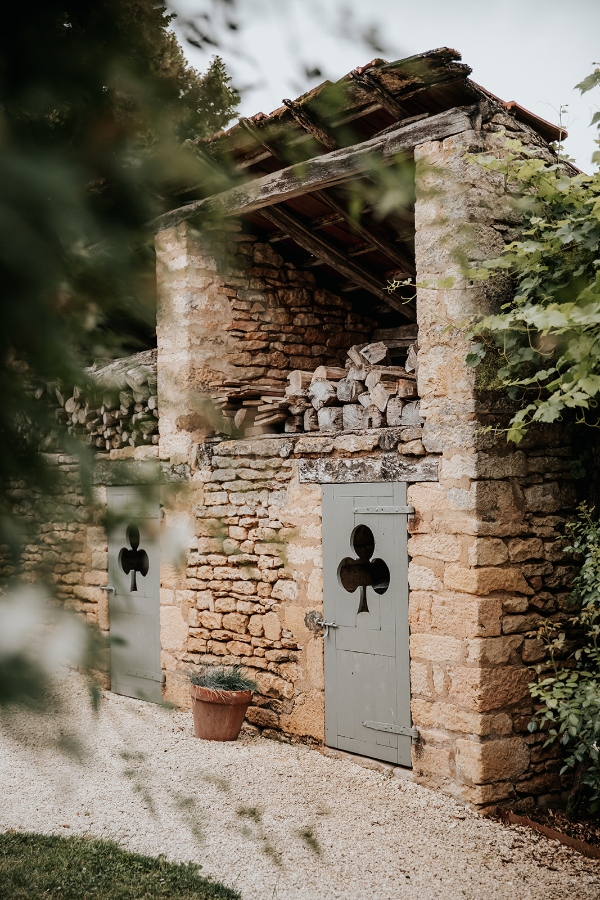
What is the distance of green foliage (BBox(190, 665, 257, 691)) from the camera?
20.4ft

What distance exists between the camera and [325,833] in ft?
15.4

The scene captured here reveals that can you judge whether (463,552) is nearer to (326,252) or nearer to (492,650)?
(492,650)

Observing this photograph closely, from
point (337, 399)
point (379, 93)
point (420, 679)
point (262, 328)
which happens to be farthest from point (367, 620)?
point (379, 93)


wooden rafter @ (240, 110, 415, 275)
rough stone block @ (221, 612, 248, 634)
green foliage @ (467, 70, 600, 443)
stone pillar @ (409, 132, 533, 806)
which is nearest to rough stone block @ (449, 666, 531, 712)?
stone pillar @ (409, 132, 533, 806)

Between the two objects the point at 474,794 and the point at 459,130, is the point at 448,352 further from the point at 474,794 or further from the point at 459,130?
the point at 474,794

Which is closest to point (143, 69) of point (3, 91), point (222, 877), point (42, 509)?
point (3, 91)

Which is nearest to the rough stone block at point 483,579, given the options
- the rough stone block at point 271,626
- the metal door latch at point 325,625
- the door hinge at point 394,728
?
the door hinge at point 394,728

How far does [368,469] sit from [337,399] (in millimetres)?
693

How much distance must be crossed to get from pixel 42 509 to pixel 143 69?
42 centimetres

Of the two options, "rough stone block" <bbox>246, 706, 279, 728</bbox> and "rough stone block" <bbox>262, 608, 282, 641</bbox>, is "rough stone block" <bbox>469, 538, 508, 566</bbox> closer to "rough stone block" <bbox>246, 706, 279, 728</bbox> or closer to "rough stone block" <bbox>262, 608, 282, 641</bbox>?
"rough stone block" <bbox>262, 608, 282, 641</bbox>

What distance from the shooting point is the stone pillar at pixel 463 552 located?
4.89m

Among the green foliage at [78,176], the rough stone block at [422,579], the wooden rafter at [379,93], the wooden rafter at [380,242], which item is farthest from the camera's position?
the wooden rafter at [380,242]

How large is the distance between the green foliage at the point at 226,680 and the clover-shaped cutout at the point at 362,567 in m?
1.11

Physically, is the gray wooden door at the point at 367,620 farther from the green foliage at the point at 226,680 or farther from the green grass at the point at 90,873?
the green grass at the point at 90,873
